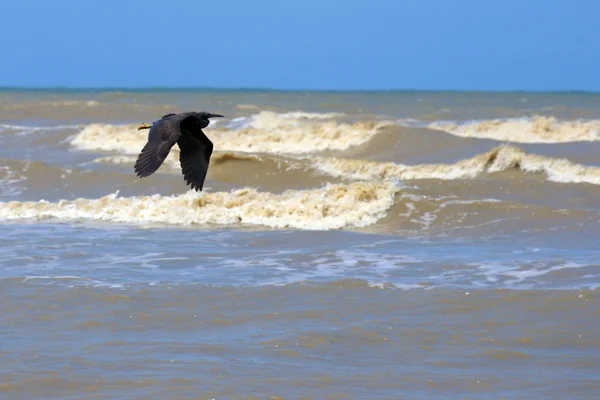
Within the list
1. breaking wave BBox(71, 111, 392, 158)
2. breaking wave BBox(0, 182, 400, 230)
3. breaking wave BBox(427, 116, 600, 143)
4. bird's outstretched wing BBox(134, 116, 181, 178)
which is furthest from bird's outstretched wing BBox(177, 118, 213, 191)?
breaking wave BBox(427, 116, 600, 143)

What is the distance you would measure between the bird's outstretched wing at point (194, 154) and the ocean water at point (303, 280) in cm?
86

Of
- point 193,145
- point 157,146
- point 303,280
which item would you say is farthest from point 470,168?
point 157,146

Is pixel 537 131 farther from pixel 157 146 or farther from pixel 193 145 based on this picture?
pixel 157 146

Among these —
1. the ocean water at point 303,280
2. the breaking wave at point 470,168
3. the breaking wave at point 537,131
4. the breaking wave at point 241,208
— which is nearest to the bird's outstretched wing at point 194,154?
the ocean water at point 303,280

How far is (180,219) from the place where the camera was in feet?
40.1

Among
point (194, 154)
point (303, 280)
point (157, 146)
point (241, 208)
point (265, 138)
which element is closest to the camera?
point (157, 146)

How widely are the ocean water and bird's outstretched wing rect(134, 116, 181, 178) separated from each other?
1.03m

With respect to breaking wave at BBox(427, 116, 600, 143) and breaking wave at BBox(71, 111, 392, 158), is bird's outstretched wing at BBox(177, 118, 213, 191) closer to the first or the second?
breaking wave at BBox(71, 111, 392, 158)

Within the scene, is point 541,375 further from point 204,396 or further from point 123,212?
point 123,212

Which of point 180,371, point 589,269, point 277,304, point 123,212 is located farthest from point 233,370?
point 123,212

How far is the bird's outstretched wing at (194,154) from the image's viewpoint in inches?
297

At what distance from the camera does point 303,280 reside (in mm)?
8078

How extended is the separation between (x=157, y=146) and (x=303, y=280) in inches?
78.4

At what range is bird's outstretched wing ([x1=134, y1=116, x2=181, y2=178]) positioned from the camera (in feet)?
21.0
